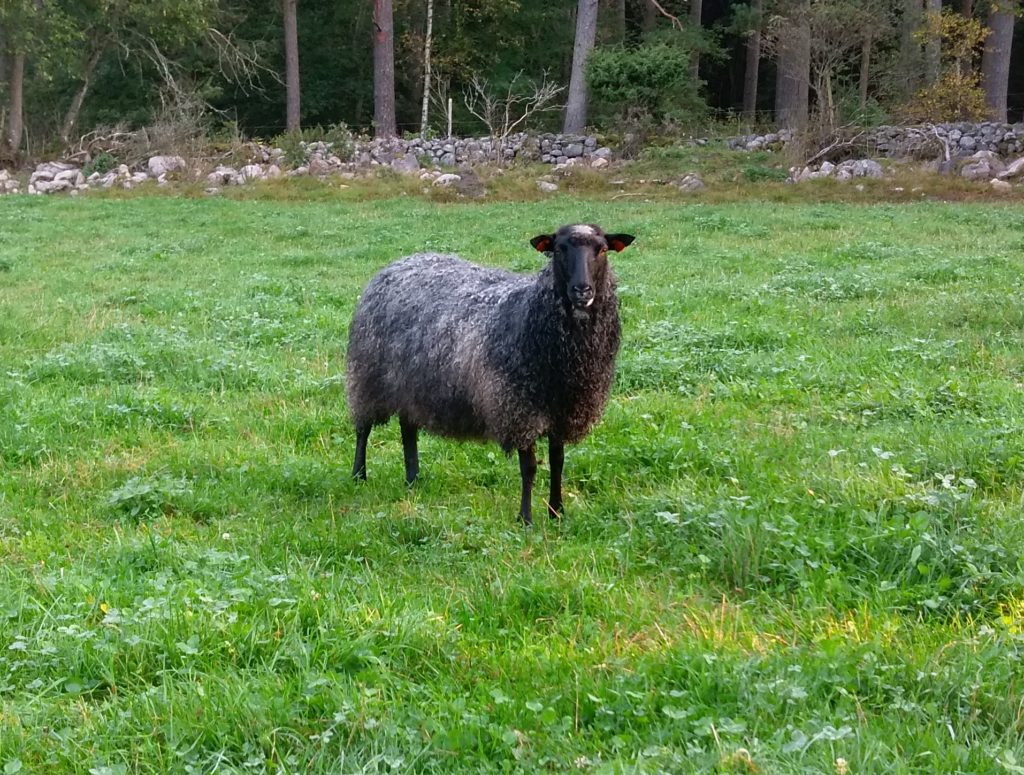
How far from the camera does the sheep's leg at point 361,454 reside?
6520 millimetres

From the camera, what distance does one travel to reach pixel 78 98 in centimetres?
3553

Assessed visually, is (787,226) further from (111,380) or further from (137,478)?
(137,478)

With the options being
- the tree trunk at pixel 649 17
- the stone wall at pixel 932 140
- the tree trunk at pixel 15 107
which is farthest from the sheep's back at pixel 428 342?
the tree trunk at pixel 649 17

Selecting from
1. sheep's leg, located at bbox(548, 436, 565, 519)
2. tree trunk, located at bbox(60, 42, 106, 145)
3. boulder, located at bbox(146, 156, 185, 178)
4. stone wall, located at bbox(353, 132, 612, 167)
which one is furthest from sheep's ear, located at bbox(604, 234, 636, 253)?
tree trunk, located at bbox(60, 42, 106, 145)

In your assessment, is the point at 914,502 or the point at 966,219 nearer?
the point at 914,502

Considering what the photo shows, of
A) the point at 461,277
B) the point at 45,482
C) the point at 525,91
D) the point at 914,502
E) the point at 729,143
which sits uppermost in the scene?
the point at 525,91

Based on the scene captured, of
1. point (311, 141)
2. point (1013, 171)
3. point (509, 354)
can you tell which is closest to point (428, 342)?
point (509, 354)

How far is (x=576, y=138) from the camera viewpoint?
104 feet

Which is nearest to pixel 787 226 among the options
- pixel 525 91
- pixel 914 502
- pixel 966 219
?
pixel 966 219

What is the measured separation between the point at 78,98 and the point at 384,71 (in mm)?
11893

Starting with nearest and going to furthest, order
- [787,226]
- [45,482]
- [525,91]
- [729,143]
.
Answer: [45,482]
[787,226]
[729,143]
[525,91]

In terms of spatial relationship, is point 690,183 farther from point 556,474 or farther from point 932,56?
point 556,474

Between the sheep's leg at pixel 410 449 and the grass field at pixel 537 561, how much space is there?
94mm

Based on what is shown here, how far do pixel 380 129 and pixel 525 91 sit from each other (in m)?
8.80
